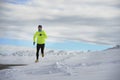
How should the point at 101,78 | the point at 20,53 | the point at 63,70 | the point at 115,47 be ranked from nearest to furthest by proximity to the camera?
1. the point at 101,78
2. the point at 63,70
3. the point at 115,47
4. the point at 20,53

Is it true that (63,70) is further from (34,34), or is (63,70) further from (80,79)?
(34,34)

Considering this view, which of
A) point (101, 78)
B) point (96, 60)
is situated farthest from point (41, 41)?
point (101, 78)

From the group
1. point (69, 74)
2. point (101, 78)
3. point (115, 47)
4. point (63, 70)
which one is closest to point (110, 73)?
point (101, 78)

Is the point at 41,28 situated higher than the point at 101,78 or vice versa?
the point at 41,28

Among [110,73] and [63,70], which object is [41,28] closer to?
[63,70]

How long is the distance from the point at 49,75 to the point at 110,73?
1.88 m

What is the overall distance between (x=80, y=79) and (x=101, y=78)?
54 cm

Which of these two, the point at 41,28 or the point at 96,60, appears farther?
the point at 41,28

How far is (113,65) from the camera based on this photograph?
836cm

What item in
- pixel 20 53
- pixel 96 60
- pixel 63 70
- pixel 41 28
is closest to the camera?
pixel 63 70

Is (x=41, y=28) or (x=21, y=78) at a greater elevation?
(x=41, y=28)

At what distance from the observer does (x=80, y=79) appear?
7477 millimetres

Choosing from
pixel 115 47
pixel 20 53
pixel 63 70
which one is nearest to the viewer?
pixel 63 70

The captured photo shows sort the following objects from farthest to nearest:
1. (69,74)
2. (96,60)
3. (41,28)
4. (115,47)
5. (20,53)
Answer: (20,53) → (41,28) → (115,47) → (96,60) → (69,74)
